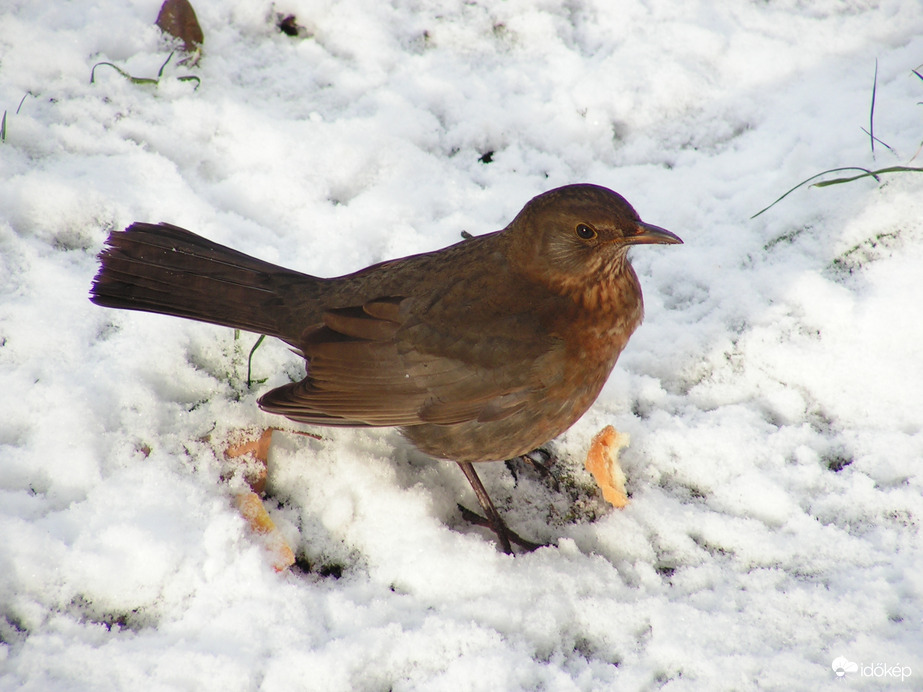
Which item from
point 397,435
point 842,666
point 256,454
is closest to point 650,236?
point 397,435

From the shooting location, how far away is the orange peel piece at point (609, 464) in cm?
289

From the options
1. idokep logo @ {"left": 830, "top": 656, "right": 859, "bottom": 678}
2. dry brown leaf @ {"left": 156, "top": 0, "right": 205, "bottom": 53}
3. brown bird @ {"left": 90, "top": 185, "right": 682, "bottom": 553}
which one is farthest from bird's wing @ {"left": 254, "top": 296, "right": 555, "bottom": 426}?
dry brown leaf @ {"left": 156, "top": 0, "right": 205, "bottom": 53}

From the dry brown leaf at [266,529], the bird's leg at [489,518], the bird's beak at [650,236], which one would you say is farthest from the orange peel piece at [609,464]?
the dry brown leaf at [266,529]

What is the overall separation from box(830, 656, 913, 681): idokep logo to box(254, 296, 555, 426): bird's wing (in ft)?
4.20

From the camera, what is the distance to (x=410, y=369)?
2762mm

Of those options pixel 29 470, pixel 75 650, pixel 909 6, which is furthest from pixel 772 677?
pixel 909 6

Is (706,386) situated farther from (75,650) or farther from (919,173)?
(75,650)

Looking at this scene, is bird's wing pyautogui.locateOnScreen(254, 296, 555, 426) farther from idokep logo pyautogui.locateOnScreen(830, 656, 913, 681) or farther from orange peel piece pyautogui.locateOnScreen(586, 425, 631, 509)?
idokep logo pyautogui.locateOnScreen(830, 656, 913, 681)

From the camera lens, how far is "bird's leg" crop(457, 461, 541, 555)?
9.25 ft

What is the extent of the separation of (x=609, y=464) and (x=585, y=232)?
36.3 inches

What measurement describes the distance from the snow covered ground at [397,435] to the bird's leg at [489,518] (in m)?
0.06

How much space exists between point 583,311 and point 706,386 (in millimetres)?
848

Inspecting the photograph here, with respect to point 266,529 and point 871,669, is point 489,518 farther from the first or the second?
point 871,669

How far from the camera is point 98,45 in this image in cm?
412
